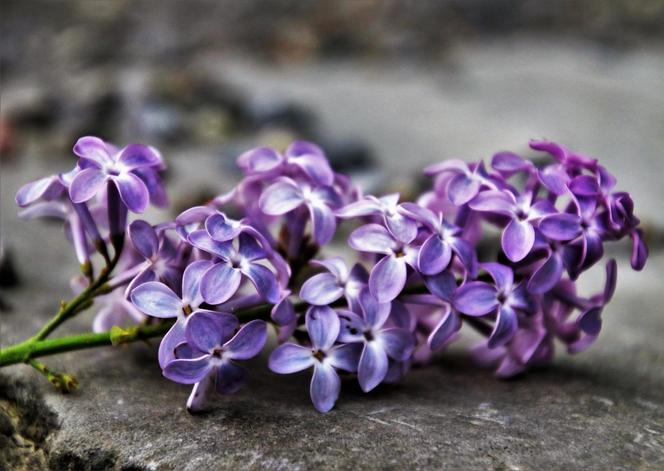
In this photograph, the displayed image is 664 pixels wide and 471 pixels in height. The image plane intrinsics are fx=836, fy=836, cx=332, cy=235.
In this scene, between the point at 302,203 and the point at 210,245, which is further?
the point at 302,203

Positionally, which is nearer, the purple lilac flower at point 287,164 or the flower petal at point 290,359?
the flower petal at point 290,359

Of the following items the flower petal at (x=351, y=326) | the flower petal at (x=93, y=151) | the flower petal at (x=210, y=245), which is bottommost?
Answer: the flower petal at (x=351, y=326)

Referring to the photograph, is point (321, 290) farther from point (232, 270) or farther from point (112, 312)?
point (112, 312)

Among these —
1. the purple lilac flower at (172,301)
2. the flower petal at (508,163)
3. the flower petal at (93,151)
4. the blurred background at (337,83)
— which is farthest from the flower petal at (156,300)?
the blurred background at (337,83)

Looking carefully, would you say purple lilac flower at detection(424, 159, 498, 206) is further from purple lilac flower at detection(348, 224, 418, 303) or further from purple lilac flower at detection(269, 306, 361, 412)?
purple lilac flower at detection(269, 306, 361, 412)

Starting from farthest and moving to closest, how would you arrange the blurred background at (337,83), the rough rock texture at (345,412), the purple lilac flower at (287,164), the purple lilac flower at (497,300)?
the blurred background at (337,83) < the purple lilac flower at (287,164) < the purple lilac flower at (497,300) < the rough rock texture at (345,412)

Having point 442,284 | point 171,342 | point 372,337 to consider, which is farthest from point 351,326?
point 171,342

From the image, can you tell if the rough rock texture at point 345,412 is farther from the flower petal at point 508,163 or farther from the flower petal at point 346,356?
the flower petal at point 508,163
